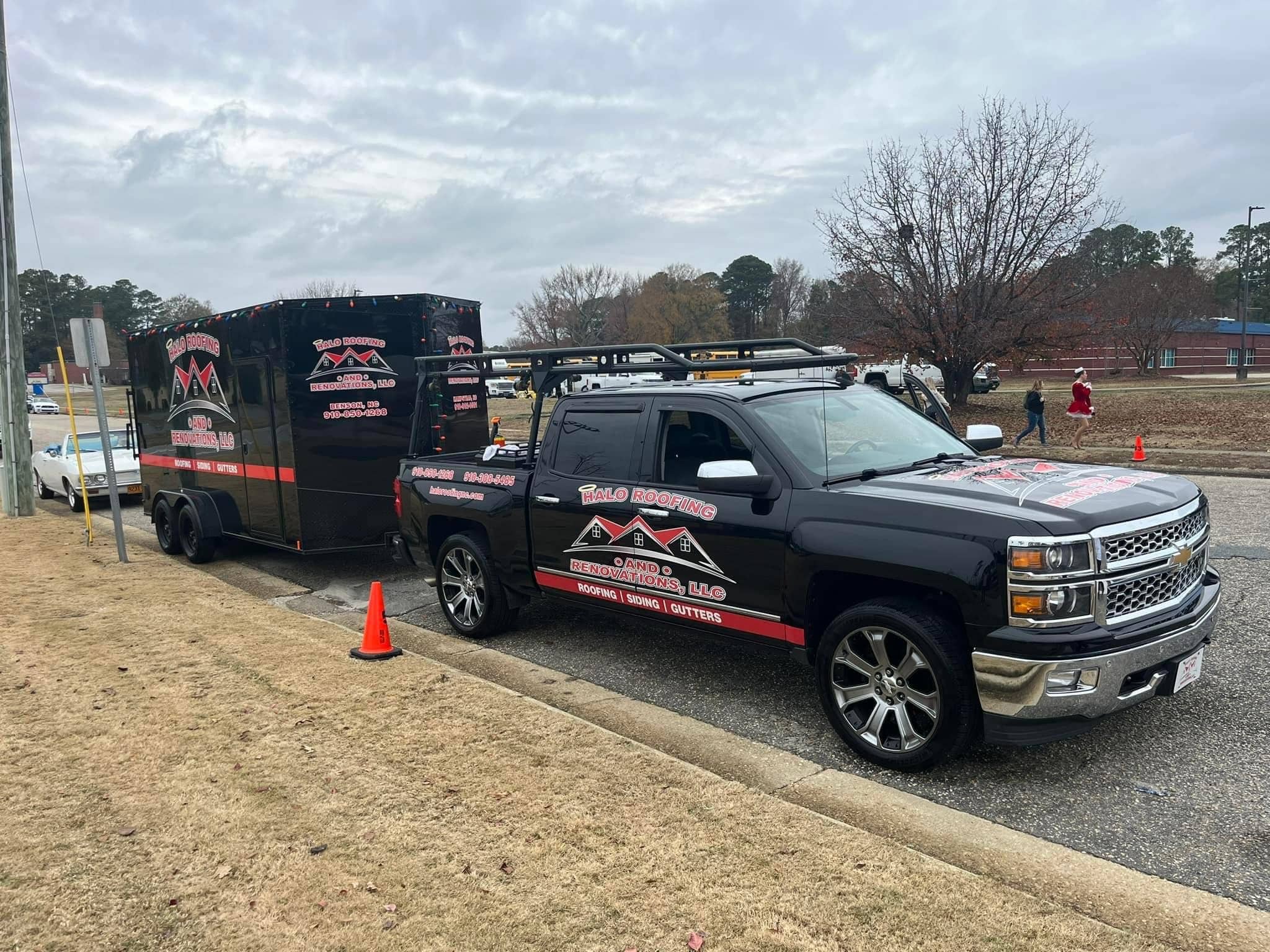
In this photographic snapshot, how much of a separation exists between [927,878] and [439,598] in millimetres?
4854

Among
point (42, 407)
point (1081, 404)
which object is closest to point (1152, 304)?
point (1081, 404)

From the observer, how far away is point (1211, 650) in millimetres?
5758

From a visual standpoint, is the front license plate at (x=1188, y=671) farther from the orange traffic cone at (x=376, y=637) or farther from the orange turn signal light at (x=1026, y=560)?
the orange traffic cone at (x=376, y=637)

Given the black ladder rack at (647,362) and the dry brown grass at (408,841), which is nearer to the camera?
the dry brown grass at (408,841)

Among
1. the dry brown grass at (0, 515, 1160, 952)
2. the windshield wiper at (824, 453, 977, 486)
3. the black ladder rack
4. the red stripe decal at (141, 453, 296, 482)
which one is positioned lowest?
the dry brown grass at (0, 515, 1160, 952)

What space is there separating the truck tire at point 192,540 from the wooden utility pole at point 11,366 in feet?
18.2

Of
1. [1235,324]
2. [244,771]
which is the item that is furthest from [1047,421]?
[1235,324]

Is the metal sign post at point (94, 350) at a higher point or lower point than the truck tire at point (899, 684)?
higher

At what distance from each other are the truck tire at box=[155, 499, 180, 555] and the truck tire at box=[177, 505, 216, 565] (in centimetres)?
10

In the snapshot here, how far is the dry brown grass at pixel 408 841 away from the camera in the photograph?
306 cm

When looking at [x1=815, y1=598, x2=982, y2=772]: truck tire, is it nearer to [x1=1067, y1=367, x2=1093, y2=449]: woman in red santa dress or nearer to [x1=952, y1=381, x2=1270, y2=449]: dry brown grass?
[x1=1067, y1=367, x2=1093, y2=449]: woman in red santa dress

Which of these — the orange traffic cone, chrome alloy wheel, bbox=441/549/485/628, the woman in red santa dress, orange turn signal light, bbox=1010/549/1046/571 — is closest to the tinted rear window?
chrome alloy wheel, bbox=441/549/485/628

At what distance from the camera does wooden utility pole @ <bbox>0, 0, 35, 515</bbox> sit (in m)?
14.9

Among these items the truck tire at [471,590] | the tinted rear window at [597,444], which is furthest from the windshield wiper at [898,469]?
the truck tire at [471,590]
